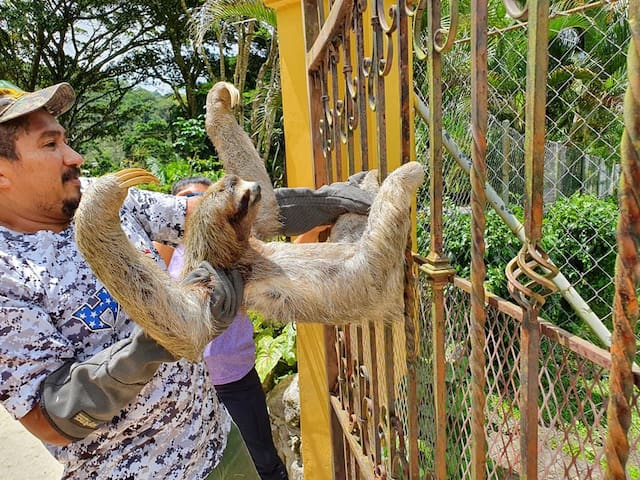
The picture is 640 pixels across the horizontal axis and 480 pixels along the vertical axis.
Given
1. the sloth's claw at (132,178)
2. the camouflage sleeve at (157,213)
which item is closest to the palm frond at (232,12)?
the camouflage sleeve at (157,213)

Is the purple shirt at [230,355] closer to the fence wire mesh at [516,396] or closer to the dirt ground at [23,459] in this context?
the fence wire mesh at [516,396]

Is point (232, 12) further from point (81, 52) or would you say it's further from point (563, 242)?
point (81, 52)

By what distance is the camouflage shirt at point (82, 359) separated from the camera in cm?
149

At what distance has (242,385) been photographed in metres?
3.36

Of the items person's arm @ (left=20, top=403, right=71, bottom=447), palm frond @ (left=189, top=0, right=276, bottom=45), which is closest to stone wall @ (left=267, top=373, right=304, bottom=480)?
person's arm @ (left=20, top=403, right=71, bottom=447)

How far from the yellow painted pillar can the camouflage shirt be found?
1468 millimetres

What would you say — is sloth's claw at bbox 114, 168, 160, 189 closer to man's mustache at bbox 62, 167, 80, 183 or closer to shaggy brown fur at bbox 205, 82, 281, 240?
man's mustache at bbox 62, 167, 80, 183

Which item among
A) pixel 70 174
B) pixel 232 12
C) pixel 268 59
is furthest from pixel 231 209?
pixel 268 59

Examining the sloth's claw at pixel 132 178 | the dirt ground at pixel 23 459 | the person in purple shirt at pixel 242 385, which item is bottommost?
the dirt ground at pixel 23 459

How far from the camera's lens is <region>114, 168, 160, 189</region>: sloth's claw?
159cm

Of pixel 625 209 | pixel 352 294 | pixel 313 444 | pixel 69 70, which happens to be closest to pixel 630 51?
pixel 625 209

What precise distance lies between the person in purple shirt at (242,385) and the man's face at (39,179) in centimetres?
133

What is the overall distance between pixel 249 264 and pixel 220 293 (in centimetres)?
46

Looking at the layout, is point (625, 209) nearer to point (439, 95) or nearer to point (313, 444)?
point (439, 95)
